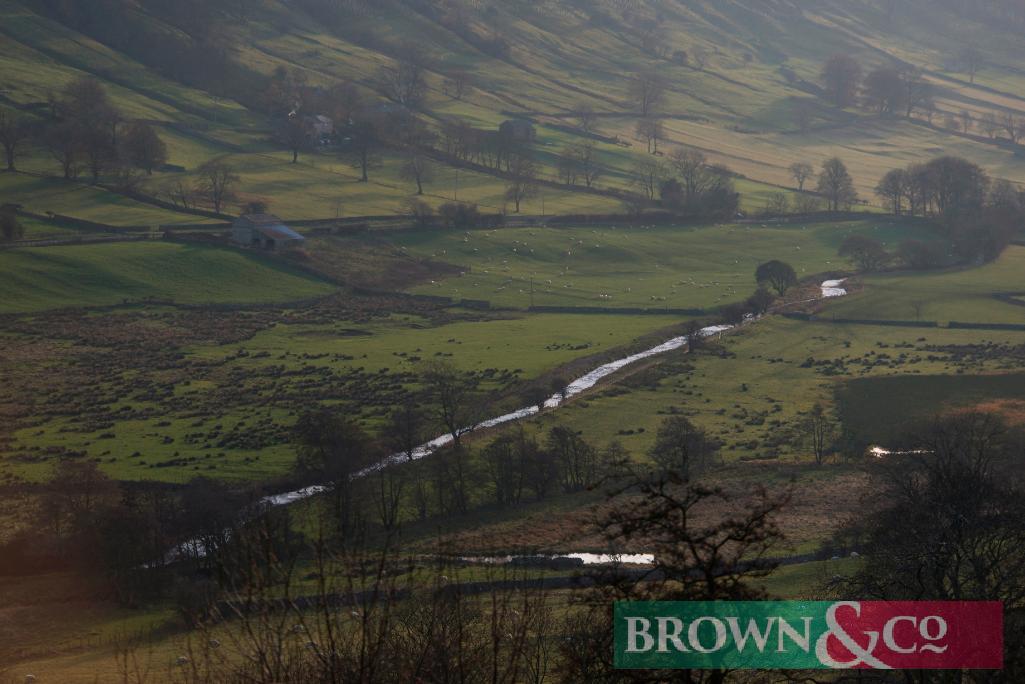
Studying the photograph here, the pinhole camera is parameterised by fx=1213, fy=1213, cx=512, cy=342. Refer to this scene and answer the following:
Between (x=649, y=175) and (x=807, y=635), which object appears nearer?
(x=807, y=635)

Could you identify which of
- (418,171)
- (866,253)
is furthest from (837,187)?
(418,171)

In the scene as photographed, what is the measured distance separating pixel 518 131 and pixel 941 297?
80.1m

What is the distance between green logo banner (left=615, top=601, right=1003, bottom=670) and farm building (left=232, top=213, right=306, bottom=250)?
10551 cm

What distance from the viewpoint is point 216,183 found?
140875mm

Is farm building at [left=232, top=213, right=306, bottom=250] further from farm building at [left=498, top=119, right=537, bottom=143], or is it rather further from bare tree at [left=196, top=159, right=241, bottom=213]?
farm building at [left=498, top=119, right=537, bottom=143]

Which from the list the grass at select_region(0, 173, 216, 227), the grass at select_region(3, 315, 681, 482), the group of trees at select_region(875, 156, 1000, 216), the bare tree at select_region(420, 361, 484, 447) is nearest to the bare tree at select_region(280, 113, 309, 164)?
the grass at select_region(0, 173, 216, 227)

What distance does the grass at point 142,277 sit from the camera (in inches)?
4190

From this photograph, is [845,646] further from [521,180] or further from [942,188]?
[521,180]

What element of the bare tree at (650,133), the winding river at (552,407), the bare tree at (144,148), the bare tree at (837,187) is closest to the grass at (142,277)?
the bare tree at (144,148)

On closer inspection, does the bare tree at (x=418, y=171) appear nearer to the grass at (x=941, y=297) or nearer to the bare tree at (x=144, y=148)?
the bare tree at (x=144, y=148)

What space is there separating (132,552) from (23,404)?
3279cm

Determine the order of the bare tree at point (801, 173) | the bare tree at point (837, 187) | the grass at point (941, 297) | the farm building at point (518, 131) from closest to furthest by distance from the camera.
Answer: the grass at point (941, 297) < the bare tree at point (837, 187) < the bare tree at point (801, 173) < the farm building at point (518, 131)

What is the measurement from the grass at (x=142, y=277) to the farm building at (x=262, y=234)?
312cm

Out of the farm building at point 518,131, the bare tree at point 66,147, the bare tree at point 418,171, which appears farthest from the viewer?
the farm building at point 518,131
